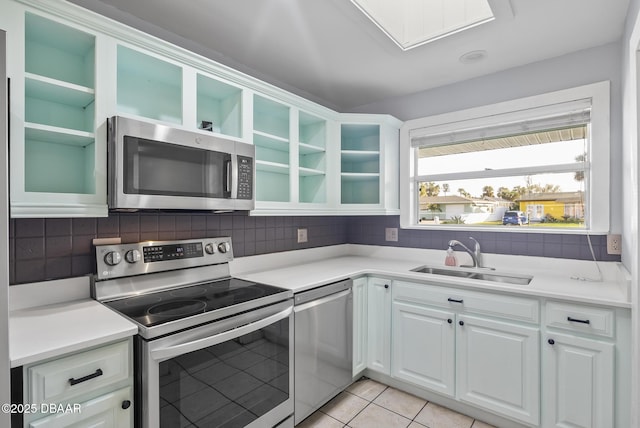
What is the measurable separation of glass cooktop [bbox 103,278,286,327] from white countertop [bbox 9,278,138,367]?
0.24ft

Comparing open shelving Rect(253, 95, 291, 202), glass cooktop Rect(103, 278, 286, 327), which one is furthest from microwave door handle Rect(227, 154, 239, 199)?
glass cooktop Rect(103, 278, 286, 327)

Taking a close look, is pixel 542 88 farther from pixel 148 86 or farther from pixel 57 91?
pixel 57 91

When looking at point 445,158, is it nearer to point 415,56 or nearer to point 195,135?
point 415,56

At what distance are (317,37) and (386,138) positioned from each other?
1.06 metres

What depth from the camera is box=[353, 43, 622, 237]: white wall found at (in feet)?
6.68

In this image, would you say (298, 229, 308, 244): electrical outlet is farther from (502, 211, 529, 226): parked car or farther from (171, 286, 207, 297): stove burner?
(502, 211, 529, 226): parked car

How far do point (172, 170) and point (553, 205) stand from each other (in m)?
2.51

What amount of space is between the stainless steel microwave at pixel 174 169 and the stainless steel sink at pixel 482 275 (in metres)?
1.50

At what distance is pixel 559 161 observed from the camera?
89.7 inches

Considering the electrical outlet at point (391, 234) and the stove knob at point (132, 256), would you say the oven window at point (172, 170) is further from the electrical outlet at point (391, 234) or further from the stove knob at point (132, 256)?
the electrical outlet at point (391, 234)

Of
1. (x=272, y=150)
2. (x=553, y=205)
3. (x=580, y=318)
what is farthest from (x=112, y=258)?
(x=553, y=205)

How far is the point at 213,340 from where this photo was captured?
140 centimetres

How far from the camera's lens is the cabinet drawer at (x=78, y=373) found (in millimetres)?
1024

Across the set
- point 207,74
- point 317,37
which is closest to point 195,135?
point 207,74
